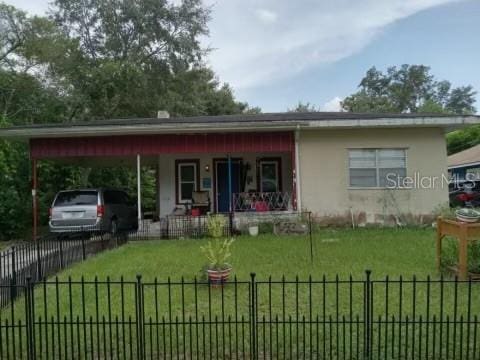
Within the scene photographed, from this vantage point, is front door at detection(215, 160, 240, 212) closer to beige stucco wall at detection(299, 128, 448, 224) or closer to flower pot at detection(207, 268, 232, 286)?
beige stucco wall at detection(299, 128, 448, 224)

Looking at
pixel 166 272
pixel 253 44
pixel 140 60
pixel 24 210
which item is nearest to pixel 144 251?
pixel 166 272

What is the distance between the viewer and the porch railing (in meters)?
14.2

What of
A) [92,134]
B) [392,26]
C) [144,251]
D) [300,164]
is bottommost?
[144,251]

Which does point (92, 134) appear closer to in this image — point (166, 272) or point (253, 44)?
point (166, 272)

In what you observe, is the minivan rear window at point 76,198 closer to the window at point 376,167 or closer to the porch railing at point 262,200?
the porch railing at point 262,200

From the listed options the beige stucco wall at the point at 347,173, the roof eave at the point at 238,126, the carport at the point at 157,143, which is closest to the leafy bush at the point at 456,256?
the beige stucco wall at the point at 347,173

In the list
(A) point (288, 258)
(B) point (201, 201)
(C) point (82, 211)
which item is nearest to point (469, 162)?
(B) point (201, 201)

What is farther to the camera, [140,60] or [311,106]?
[311,106]

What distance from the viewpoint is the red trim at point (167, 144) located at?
13.1 m

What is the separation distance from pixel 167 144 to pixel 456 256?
9.00 meters

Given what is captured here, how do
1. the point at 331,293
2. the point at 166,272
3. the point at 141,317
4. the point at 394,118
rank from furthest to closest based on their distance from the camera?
the point at 394,118 < the point at 166,272 < the point at 331,293 < the point at 141,317

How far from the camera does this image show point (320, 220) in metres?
13.0

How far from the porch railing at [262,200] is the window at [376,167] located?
2.54m

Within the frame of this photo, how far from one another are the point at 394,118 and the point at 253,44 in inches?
494
